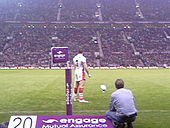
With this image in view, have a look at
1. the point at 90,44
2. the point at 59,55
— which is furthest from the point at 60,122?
the point at 90,44

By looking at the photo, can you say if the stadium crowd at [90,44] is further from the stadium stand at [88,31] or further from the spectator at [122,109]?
the spectator at [122,109]

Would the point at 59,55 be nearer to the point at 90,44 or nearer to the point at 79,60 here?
the point at 79,60

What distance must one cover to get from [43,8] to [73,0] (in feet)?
33.5

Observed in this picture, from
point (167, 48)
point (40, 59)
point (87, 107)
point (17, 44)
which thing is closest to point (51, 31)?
point (17, 44)

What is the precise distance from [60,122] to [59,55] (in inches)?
70.3

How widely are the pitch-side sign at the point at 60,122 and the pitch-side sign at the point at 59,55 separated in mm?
1537

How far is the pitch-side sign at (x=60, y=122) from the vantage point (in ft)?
24.8

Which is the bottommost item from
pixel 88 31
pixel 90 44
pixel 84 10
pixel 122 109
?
pixel 122 109

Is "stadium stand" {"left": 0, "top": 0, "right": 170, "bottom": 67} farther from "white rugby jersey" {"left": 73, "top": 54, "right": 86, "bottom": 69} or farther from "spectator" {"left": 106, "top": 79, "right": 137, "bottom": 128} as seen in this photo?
"spectator" {"left": 106, "top": 79, "right": 137, "bottom": 128}

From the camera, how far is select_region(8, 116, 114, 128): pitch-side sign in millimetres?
7559

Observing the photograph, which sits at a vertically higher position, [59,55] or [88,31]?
[88,31]

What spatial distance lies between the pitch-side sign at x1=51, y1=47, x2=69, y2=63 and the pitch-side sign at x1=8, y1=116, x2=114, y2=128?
5.04 ft

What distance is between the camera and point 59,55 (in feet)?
27.1

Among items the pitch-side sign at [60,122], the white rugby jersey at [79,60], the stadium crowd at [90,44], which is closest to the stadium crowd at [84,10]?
the stadium crowd at [90,44]
